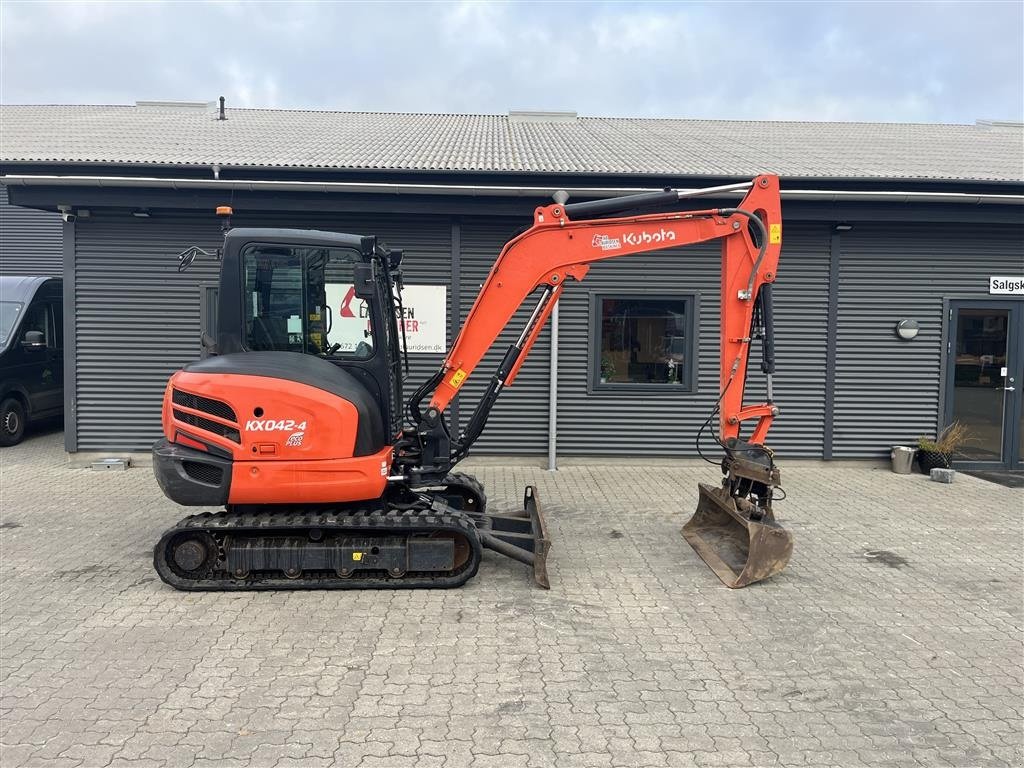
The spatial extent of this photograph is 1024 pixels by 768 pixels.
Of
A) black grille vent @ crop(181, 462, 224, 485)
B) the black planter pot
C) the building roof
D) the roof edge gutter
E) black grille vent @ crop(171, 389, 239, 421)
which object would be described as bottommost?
the black planter pot

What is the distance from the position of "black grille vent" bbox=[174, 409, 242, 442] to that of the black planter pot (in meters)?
8.44

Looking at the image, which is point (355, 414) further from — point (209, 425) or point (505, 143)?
point (505, 143)

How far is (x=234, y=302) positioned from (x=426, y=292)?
4202 millimetres

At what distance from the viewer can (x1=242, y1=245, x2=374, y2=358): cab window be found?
16.5 feet

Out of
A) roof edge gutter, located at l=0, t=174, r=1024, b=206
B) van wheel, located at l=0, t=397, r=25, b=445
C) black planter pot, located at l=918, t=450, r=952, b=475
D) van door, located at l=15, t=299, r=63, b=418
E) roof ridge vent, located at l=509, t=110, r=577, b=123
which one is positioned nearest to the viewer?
roof edge gutter, located at l=0, t=174, r=1024, b=206

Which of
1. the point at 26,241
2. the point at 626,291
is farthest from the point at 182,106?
the point at 626,291

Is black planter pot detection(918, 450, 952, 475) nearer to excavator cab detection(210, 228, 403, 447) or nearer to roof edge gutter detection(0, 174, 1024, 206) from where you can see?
roof edge gutter detection(0, 174, 1024, 206)

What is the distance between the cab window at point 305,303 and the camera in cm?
504

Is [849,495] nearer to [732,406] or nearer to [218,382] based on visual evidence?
[732,406]

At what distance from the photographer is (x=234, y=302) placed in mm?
5035

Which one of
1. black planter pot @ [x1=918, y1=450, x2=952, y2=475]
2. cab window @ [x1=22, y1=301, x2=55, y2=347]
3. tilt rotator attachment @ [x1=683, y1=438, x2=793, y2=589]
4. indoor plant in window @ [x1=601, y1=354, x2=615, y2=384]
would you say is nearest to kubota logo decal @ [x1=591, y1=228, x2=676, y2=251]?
tilt rotator attachment @ [x1=683, y1=438, x2=793, y2=589]

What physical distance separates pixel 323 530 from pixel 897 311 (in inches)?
322

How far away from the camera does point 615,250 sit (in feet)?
17.9

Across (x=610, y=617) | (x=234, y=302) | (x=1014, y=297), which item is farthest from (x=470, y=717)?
(x=1014, y=297)
